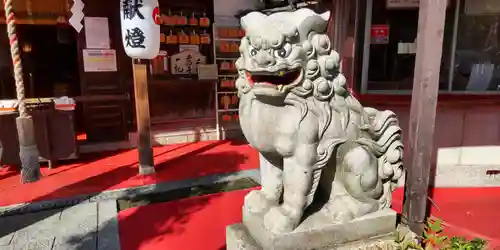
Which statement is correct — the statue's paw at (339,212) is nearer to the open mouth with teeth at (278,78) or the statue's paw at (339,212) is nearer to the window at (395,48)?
the open mouth with teeth at (278,78)

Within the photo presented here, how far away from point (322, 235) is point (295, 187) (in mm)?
379

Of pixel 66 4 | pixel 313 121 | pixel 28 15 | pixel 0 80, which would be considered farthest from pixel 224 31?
pixel 313 121

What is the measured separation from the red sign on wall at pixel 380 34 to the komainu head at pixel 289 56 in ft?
11.3

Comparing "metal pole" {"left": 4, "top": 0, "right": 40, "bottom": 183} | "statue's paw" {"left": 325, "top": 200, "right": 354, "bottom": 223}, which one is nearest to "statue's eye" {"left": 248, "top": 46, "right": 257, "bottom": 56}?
"statue's paw" {"left": 325, "top": 200, "right": 354, "bottom": 223}

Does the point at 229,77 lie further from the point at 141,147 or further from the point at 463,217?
the point at 463,217

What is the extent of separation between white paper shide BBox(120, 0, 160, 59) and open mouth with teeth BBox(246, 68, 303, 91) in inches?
132

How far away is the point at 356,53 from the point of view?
17.7 ft

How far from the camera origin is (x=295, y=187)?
2.30 metres

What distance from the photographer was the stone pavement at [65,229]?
3.57 m

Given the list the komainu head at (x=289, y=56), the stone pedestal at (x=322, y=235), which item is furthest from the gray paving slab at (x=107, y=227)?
the komainu head at (x=289, y=56)

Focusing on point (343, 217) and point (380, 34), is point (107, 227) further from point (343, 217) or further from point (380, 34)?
point (380, 34)

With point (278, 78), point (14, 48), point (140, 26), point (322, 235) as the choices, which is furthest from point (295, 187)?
point (14, 48)

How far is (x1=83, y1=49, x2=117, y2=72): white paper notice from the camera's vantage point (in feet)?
22.0

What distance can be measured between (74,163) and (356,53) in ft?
16.4
